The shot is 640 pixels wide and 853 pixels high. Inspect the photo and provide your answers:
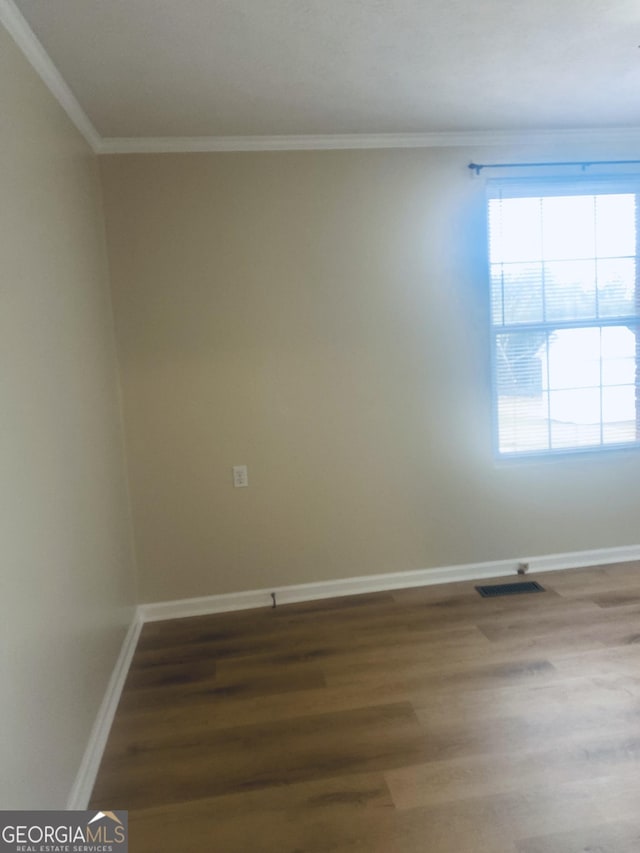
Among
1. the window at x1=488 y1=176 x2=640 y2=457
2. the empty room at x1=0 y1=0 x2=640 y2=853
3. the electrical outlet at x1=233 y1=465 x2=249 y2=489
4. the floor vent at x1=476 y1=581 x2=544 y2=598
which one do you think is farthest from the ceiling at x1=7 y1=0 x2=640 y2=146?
the floor vent at x1=476 y1=581 x2=544 y2=598

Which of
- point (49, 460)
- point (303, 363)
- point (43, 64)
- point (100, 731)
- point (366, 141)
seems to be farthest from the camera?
point (303, 363)

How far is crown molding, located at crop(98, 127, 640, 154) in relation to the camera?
285 centimetres

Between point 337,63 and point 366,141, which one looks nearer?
point 337,63

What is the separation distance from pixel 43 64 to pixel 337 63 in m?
1.01

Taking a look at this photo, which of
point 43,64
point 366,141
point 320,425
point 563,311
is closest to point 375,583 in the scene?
point 320,425

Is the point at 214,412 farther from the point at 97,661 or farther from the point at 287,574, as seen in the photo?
the point at 97,661

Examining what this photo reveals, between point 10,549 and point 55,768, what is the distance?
0.68m

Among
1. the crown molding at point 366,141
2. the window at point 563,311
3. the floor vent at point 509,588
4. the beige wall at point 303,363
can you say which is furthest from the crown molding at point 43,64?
the floor vent at point 509,588

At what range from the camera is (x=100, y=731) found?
211 centimetres

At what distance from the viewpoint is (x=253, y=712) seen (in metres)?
2.28

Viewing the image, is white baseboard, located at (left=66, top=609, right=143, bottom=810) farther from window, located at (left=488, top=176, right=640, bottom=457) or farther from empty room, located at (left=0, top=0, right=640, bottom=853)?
window, located at (left=488, top=176, right=640, bottom=457)

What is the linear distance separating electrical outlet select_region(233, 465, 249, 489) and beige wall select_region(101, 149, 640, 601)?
3 cm

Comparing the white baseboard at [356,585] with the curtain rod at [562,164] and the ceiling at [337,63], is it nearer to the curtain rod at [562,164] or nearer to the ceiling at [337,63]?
the curtain rod at [562,164]

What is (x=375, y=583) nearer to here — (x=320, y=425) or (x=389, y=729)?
(x=320, y=425)
